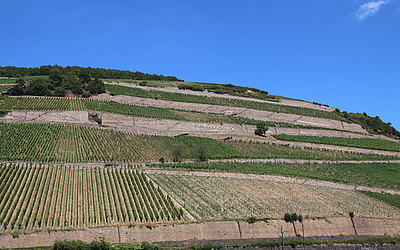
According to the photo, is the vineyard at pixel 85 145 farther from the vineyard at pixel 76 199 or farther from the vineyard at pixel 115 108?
the vineyard at pixel 115 108

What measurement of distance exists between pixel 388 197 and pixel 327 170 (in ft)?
36.1

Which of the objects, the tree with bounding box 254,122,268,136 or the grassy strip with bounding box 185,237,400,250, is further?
the tree with bounding box 254,122,268,136

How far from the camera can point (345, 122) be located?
101 metres

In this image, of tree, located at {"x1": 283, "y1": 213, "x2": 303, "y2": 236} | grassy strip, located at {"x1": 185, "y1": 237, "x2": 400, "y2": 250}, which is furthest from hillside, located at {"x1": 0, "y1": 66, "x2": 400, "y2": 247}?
grassy strip, located at {"x1": 185, "y1": 237, "x2": 400, "y2": 250}

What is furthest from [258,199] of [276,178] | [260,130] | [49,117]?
[49,117]

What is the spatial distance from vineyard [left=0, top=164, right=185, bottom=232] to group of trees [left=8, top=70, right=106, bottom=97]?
37.5 meters

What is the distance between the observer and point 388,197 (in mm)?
54969

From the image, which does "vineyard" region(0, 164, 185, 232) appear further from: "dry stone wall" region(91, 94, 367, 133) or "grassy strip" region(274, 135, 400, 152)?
"dry stone wall" region(91, 94, 367, 133)

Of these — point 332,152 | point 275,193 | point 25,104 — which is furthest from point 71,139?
point 332,152

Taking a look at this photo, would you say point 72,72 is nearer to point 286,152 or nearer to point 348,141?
point 286,152

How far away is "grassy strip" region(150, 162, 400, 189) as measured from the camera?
56000 millimetres

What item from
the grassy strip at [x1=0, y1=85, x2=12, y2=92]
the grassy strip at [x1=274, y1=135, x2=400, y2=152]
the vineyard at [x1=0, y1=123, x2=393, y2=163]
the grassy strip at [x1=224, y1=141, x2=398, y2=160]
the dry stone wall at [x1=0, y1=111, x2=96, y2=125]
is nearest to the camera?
the vineyard at [x1=0, y1=123, x2=393, y2=163]

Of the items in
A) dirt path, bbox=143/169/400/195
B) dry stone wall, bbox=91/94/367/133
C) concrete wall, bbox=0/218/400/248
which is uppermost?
dry stone wall, bbox=91/94/367/133

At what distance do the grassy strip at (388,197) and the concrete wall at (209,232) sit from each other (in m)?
7.35
